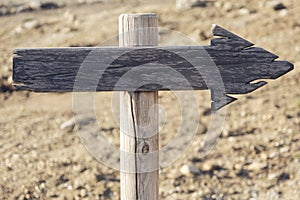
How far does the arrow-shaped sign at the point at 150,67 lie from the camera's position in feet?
8.46

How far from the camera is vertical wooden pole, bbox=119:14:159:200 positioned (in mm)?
2621

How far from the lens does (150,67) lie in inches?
102

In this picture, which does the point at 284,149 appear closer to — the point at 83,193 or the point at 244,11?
the point at 83,193

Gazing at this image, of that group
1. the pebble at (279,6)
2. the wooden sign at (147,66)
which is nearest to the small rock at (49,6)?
the pebble at (279,6)

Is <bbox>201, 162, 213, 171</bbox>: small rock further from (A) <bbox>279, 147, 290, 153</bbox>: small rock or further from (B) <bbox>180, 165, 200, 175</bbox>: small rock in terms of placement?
(A) <bbox>279, 147, 290, 153</bbox>: small rock

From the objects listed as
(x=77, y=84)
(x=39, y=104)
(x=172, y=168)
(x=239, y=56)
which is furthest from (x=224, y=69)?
(x=39, y=104)

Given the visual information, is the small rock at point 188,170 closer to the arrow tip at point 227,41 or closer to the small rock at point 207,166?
the small rock at point 207,166

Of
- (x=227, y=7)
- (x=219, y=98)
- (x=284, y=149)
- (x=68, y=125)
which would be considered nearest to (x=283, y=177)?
(x=284, y=149)

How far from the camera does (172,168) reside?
5270mm

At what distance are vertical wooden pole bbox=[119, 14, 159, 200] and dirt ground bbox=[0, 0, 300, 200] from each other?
7.12 ft

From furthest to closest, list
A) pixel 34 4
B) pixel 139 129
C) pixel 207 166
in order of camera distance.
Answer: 1. pixel 34 4
2. pixel 207 166
3. pixel 139 129

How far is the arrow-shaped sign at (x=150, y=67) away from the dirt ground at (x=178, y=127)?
96.5 inches

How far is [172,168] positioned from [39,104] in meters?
2.13

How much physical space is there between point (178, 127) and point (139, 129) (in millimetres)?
3322
